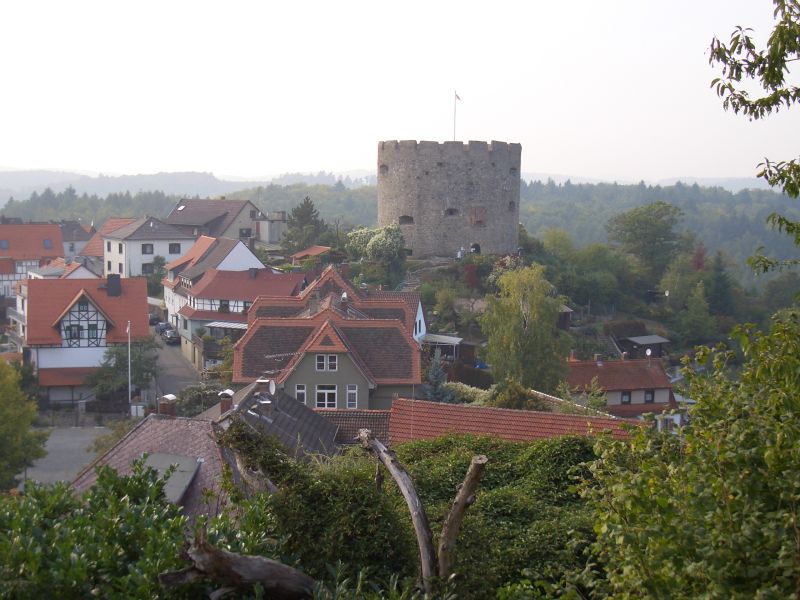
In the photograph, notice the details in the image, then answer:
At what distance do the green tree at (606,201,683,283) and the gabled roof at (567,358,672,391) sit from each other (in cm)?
1937

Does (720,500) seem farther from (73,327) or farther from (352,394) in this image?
(73,327)

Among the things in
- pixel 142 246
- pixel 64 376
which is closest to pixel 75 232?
pixel 142 246

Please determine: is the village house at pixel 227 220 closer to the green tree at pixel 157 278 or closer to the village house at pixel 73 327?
the green tree at pixel 157 278

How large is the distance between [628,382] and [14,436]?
58.9 feet

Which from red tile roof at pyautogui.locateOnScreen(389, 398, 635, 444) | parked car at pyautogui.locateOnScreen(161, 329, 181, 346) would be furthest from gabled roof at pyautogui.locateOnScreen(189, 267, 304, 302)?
red tile roof at pyautogui.locateOnScreen(389, 398, 635, 444)

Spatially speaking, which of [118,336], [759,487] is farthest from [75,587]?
[118,336]

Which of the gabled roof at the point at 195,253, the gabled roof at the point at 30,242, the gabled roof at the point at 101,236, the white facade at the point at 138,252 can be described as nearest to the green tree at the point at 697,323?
the gabled roof at the point at 195,253

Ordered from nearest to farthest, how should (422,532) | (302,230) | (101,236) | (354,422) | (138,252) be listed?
1. (422,532)
2. (354,422)
3. (138,252)
4. (302,230)
5. (101,236)

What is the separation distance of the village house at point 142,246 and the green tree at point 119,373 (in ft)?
61.6

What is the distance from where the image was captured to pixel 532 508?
34.6ft

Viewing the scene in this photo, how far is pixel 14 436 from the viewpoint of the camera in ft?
70.1

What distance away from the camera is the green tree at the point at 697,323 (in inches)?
1655

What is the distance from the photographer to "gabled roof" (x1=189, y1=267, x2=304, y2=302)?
117ft

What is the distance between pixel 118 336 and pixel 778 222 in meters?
26.9
